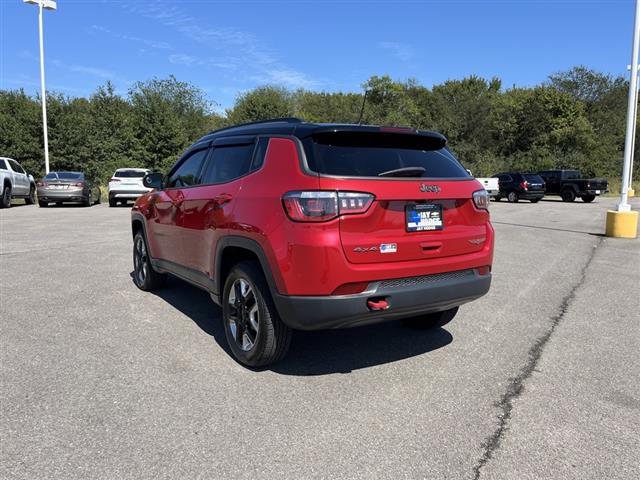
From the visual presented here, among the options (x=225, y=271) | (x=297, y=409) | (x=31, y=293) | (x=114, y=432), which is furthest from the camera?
(x=31, y=293)

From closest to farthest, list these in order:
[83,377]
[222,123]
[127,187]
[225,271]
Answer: [83,377]
[225,271]
[127,187]
[222,123]

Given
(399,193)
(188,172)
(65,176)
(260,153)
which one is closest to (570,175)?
(65,176)

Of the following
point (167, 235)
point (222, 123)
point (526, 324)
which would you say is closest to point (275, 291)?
point (167, 235)

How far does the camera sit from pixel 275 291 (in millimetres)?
3441

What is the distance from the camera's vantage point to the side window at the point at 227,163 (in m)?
4.04

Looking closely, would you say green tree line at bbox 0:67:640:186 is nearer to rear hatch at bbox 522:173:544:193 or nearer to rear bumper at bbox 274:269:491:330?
rear hatch at bbox 522:173:544:193

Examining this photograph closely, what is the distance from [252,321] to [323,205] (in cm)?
118

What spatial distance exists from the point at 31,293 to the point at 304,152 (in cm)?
451

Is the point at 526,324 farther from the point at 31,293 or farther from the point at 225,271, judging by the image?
the point at 31,293

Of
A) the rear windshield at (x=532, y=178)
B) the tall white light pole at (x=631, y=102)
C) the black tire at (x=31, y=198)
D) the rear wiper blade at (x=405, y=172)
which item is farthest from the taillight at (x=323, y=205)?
the rear windshield at (x=532, y=178)

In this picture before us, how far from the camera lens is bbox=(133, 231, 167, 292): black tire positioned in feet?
20.4

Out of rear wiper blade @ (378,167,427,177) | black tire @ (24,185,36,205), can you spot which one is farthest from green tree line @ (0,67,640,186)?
rear wiper blade @ (378,167,427,177)

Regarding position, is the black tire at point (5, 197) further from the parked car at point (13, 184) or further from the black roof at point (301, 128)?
the black roof at point (301, 128)

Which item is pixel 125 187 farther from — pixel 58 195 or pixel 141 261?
pixel 141 261
